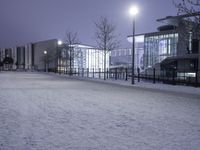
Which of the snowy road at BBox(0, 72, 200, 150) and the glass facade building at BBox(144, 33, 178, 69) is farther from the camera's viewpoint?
the glass facade building at BBox(144, 33, 178, 69)

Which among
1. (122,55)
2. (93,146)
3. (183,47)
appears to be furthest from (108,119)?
(122,55)

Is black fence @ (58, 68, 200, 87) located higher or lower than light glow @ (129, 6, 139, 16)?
lower

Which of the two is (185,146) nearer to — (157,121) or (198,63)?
(157,121)

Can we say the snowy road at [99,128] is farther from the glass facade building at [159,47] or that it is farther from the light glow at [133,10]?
the glass facade building at [159,47]

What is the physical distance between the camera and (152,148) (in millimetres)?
4707

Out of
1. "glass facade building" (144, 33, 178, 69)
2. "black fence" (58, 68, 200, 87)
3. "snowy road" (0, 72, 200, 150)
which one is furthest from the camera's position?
"glass facade building" (144, 33, 178, 69)

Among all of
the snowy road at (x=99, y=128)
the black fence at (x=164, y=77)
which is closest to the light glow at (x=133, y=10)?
the black fence at (x=164, y=77)

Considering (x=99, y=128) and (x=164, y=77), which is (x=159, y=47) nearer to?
(x=164, y=77)

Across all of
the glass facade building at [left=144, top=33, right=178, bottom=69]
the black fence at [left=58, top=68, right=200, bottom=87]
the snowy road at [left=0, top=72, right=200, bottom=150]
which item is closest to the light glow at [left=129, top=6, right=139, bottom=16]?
the black fence at [left=58, top=68, right=200, bottom=87]

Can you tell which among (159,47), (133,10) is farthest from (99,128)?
(159,47)

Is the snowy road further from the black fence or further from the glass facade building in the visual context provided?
the glass facade building

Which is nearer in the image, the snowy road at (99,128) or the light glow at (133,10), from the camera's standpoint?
the snowy road at (99,128)

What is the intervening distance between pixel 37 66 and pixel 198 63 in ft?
255

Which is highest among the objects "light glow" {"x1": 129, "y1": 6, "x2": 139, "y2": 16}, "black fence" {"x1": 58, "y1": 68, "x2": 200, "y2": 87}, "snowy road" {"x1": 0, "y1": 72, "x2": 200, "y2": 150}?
"light glow" {"x1": 129, "y1": 6, "x2": 139, "y2": 16}
